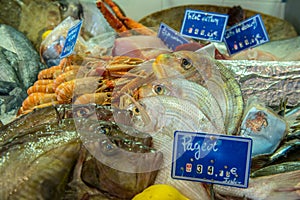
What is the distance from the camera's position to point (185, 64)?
212 cm

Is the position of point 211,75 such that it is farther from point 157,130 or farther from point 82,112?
point 82,112

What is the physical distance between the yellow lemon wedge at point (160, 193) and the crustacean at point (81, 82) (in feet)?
2.44

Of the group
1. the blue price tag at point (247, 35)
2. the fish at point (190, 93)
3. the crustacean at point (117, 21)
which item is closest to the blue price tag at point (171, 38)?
the blue price tag at point (247, 35)

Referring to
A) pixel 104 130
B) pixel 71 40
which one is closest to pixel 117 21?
pixel 71 40

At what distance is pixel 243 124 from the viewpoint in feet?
6.34

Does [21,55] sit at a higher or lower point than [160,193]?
lower

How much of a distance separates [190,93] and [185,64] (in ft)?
0.74

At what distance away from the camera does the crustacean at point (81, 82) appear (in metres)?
2.28

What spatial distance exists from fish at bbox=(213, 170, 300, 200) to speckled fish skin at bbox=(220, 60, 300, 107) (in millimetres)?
477

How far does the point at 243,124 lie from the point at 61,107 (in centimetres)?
86

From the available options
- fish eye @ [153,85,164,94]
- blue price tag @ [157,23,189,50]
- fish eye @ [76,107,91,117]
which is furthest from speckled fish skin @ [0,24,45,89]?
fish eye @ [153,85,164,94]

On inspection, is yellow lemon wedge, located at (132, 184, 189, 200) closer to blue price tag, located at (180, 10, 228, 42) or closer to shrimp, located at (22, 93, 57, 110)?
shrimp, located at (22, 93, 57, 110)

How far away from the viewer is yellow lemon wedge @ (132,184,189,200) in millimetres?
1523

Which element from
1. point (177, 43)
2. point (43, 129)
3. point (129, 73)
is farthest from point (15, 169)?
point (177, 43)
